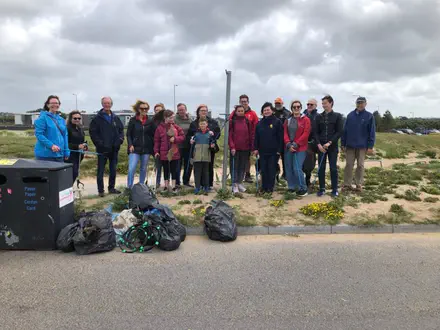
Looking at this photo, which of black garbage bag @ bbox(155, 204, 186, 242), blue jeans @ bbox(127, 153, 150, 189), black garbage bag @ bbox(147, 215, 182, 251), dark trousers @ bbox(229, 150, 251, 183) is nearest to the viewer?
black garbage bag @ bbox(147, 215, 182, 251)

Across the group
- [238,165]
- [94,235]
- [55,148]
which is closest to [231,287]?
[94,235]

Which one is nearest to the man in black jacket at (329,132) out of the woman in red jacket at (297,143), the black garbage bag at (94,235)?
the woman in red jacket at (297,143)

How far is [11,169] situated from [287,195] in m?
4.76

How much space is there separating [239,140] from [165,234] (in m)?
3.30

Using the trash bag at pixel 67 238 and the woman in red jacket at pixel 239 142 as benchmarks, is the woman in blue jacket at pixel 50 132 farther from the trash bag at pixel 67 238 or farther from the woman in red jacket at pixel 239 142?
the woman in red jacket at pixel 239 142

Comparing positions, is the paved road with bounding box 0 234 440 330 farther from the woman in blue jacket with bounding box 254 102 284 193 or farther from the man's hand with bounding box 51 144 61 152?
the woman in blue jacket with bounding box 254 102 284 193

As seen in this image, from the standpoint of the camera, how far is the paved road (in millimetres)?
3057

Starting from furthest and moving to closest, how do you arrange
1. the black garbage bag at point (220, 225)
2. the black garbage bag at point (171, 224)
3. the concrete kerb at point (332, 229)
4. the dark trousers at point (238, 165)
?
the dark trousers at point (238, 165) < the concrete kerb at point (332, 229) < the black garbage bag at point (220, 225) < the black garbage bag at point (171, 224)

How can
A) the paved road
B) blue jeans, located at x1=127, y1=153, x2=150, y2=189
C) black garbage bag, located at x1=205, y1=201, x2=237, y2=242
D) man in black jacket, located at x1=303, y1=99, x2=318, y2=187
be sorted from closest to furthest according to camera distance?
the paved road < black garbage bag, located at x1=205, y1=201, x2=237, y2=242 < blue jeans, located at x1=127, y1=153, x2=150, y2=189 < man in black jacket, located at x1=303, y1=99, x2=318, y2=187

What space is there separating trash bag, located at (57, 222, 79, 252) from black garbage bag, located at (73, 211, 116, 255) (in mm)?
82

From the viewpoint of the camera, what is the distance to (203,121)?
738cm

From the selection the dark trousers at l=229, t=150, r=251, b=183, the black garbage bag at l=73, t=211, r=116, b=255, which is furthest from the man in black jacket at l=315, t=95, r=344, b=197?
the black garbage bag at l=73, t=211, r=116, b=255

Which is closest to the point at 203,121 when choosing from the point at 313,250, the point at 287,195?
the point at 287,195

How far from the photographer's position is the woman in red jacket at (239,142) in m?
7.45
